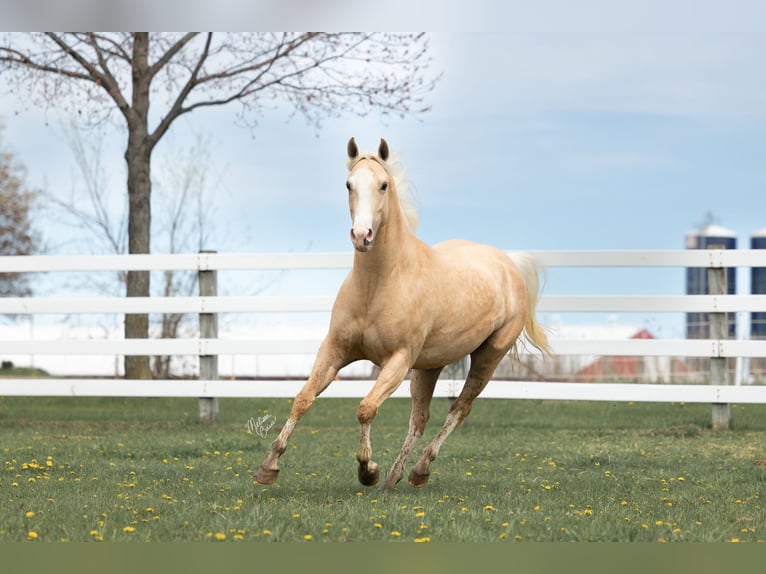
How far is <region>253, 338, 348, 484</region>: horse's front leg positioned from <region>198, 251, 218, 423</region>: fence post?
5036 millimetres

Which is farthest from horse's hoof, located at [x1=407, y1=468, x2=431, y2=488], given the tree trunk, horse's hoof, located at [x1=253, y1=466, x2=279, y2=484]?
the tree trunk

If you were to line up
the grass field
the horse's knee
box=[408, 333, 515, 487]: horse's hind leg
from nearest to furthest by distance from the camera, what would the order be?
1. the grass field
2. the horse's knee
3. box=[408, 333, 515, 487]: horse's hind leg

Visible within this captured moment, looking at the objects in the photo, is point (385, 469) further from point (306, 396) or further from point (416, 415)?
point (306, 396)

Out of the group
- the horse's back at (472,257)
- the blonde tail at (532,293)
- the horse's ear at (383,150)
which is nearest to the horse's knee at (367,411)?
the horse's back at (472,257)

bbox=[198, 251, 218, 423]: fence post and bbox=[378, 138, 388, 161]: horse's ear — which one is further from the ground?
bbox=[378, 138, 388, 161]: horse's ear

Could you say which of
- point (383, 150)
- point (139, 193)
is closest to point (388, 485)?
point (383, 150)

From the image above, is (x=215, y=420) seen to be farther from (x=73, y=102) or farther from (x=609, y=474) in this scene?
(x=73, y=102)

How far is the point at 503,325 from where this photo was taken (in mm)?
6609

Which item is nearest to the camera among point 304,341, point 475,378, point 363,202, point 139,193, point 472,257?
point 363,202

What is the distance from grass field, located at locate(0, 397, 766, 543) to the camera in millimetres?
4602

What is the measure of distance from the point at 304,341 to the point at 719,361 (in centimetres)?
432

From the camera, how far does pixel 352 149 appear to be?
5457 mm

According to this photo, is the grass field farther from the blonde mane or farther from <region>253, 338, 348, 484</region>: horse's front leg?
the blonde mane

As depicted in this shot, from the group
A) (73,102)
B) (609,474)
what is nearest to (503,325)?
(609,474)
